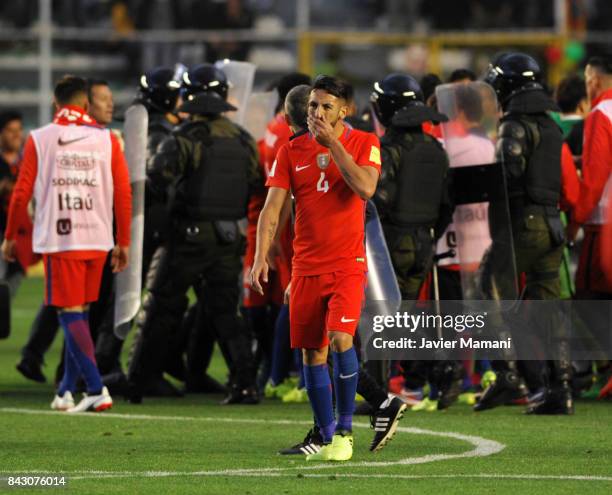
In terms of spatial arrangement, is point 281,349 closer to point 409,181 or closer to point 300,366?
point 300,366

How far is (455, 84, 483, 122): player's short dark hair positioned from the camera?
11.8 meters

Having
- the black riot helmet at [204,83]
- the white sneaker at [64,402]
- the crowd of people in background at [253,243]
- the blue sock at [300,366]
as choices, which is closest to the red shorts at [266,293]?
the crowd of people in background at [253,243]

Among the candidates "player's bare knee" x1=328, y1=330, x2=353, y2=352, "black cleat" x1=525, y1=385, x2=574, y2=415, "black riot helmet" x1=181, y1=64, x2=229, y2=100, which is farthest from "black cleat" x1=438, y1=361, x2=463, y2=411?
"player's bare knee" x1=328, y1=330, x2=353, y2=352

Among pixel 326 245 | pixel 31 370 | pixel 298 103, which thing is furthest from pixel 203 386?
pixel 326 245

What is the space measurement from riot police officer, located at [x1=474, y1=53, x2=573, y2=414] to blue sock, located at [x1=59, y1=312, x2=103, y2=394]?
245cm

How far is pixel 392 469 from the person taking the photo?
843cm

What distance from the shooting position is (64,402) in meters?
11.5

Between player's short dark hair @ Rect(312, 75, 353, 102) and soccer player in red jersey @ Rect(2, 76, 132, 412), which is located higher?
player's short dark hair @ Rect(312, 75, 353, 102)

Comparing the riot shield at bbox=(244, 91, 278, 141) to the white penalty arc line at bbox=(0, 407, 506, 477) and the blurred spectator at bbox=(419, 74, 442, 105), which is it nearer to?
the blurred spectator at bbox=(419, 74, 442, 105)

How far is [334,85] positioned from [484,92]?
3442mm

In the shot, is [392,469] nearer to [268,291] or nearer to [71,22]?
[268,291]

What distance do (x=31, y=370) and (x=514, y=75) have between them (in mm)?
4418

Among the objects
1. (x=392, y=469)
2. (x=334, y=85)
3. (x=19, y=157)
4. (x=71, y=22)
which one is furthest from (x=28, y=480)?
(x=71, y=22)

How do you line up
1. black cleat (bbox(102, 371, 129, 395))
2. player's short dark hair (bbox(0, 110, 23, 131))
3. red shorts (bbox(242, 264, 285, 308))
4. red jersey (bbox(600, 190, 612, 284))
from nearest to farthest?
1. red jersey (bbox(600, 190, 612, 284))
2. black cleat (bbox(102, 371, 129, 395))
3. red shorts (bbox(242, 264, 285, 308))
4. player's short dark hair (bbox(0, 110, 23, 131))
